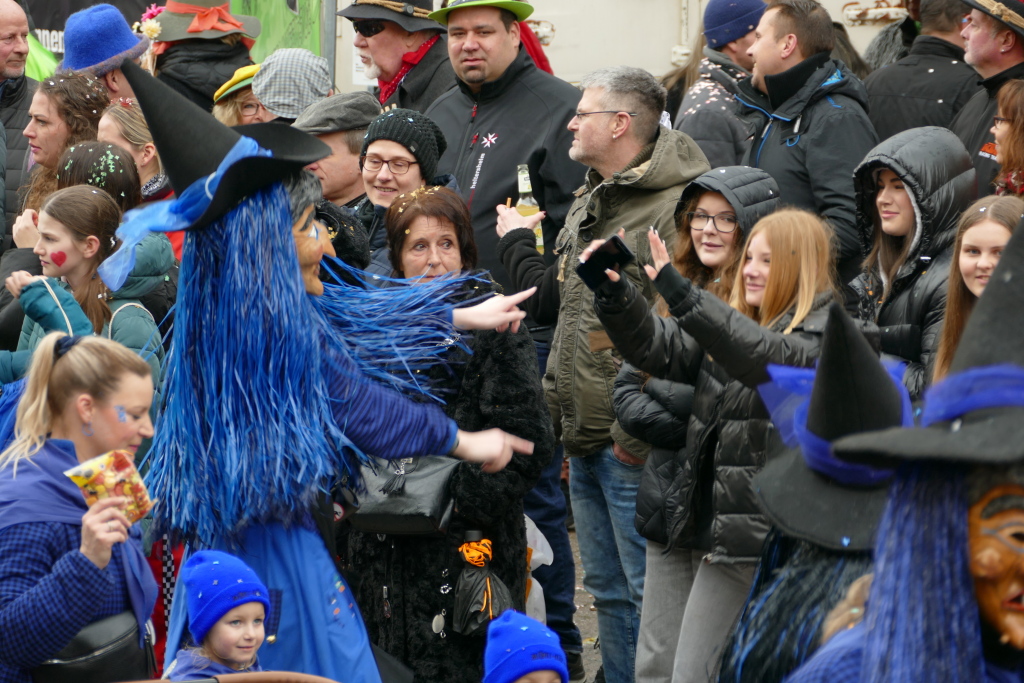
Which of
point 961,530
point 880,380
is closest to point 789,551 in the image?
point 880,380

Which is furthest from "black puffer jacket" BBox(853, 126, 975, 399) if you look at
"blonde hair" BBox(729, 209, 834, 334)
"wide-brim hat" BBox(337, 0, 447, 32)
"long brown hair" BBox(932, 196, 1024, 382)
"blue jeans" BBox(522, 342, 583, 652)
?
"wide-brim hat" BBox(337, 0, 447, 32)

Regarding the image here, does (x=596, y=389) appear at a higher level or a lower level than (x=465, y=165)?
lower

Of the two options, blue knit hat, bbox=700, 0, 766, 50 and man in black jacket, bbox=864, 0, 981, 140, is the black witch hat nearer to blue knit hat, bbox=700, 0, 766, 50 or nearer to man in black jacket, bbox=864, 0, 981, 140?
man in black jacket, bbox=864, 0, 981, 140

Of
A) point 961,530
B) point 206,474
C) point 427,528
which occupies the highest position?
point 961,530

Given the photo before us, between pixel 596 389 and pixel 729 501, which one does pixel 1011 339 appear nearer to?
pixel 729 501

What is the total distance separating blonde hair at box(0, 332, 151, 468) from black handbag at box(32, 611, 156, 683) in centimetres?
54

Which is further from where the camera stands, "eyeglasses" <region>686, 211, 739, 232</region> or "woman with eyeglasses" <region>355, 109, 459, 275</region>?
"woman with eyeglasses" <region>355, 109, 459, 275</region>

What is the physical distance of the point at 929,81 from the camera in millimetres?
5562

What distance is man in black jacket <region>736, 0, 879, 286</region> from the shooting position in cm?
483

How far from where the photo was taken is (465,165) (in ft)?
18.4

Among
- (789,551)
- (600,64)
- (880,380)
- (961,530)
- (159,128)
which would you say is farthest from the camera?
(600,64)

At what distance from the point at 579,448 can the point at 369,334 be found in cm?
166

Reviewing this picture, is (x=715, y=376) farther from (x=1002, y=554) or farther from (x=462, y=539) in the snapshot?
(x=1002, y=554)

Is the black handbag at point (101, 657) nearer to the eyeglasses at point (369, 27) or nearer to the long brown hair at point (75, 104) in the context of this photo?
the long brown hair at point (75, 104)
